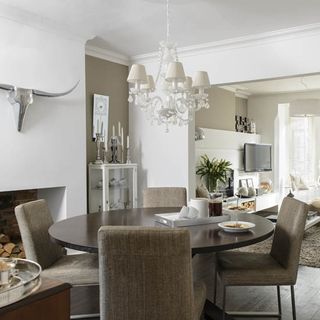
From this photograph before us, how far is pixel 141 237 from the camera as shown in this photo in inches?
66.6

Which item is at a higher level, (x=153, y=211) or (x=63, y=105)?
(x=63, y=105)

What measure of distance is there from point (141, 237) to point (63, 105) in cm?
263

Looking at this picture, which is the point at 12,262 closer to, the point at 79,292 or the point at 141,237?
the point at 141,237

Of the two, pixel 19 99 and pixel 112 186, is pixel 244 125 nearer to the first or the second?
pixel 112 186

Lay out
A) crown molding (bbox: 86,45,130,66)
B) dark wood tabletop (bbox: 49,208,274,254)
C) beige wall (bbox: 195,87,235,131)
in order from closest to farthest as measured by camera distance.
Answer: dark wood tabletop (bbox: 49,208,274,254)
crown molding (bbox: 86,45,130,66)
beige wall (bbox: 195,87,235,131)

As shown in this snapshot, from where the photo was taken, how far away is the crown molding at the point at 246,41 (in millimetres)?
3953

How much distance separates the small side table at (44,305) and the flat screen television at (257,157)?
273 inches

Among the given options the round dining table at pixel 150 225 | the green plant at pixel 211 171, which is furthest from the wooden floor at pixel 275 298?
the green plant at pixel 211 171

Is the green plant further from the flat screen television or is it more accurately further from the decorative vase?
A: the flat screen television

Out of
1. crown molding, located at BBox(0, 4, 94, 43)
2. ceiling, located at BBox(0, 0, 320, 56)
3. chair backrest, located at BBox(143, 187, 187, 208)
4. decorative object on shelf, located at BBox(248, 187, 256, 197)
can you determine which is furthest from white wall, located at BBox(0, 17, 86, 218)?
decorative object on shelf, located at BBox(248, 187, 256, 197)

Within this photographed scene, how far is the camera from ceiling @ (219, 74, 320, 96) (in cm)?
723

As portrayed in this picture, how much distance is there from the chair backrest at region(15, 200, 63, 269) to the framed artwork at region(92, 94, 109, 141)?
6.82 ft

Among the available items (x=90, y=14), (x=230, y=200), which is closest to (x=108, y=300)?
(x=90, y=14)

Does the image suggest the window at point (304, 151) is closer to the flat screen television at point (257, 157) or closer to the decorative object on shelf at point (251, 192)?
the flat screen television at point (257, 157)
